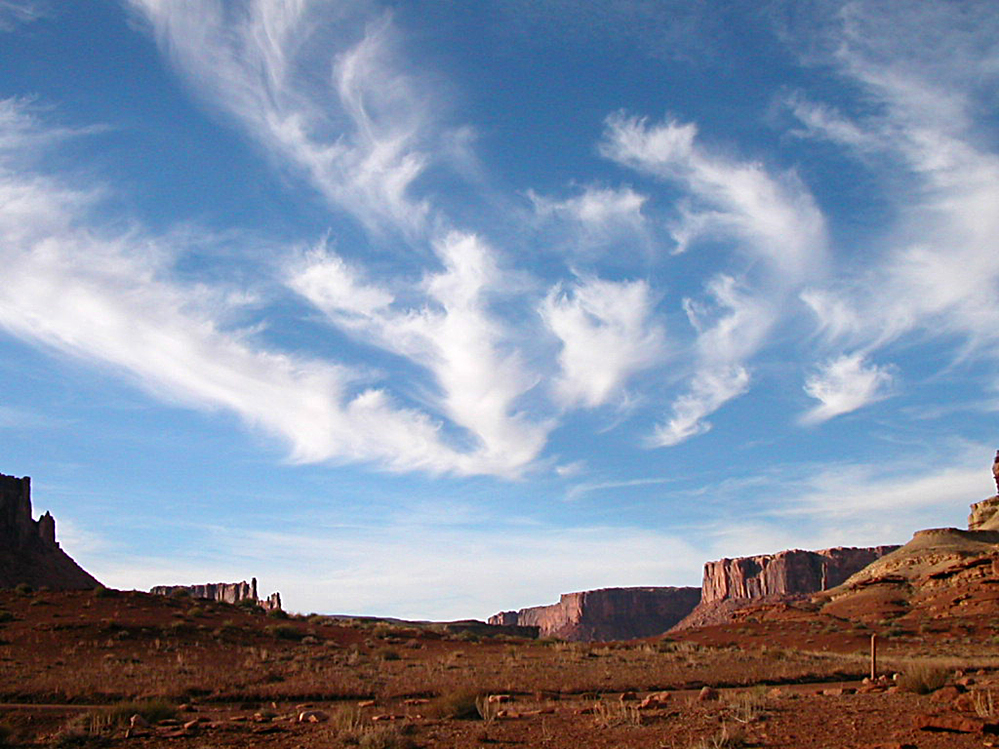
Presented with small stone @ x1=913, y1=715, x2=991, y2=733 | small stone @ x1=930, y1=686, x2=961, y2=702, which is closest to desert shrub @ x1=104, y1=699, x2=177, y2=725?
small stone @ x1=913, y1=715, x2=991, y2=733

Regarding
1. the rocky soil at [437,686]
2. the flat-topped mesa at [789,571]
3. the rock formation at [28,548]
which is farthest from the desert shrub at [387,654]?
the flat-topped mesa at [789,571]

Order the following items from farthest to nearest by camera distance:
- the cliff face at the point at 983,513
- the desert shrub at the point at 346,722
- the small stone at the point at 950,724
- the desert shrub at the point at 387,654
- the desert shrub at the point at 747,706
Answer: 1. the cliff face at the point at 983,513
2. the desert shrub at the point at 387,654
3. the desert shrub at the point at 747,706
4. the desert shrub at the point at 346,722
5. the small stone at the point at 950,724

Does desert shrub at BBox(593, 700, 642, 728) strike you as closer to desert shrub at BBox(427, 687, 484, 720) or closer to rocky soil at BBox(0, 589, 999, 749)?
rocky soil at BBox(0, 589, 999, 749)

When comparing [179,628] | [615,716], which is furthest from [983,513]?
[615,716]

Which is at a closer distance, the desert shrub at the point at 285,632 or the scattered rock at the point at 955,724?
the scattered rock at the point at 955,724

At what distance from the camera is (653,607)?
197375 millimetres

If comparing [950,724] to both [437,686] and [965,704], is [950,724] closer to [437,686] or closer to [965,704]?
[965,704]

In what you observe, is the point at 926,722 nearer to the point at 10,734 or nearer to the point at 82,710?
the point at 10,734

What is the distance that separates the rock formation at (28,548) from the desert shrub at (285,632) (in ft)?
172

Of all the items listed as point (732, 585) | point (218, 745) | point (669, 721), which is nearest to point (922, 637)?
point (669, 721)

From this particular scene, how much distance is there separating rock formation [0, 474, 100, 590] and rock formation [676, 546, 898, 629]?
117 m

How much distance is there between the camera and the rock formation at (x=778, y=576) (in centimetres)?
16800

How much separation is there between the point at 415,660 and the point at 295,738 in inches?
914

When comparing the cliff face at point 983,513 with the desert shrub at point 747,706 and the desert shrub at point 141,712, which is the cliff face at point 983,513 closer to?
the desert shrub at point 747,706
